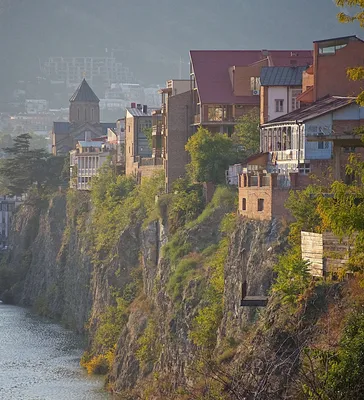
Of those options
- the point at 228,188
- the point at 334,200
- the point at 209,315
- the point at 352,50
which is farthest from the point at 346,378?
the point at 228,188

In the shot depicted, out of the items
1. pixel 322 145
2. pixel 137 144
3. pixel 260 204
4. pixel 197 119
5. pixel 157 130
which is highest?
pixel 197 119

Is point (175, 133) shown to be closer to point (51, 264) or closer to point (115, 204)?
point (115, 204)

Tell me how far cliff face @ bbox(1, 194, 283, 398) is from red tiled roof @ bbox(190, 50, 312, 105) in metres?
8.49

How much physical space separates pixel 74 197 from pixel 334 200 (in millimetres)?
89435

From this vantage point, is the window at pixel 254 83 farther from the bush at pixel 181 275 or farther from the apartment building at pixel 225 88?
the bush at pixel 181 275

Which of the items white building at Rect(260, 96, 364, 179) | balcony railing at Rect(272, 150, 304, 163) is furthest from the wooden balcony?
white building at Rect(260, 96, 364, 179)

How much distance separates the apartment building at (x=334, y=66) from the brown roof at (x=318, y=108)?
693mm

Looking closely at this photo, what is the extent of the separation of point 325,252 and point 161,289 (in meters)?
27.7

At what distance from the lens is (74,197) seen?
129m

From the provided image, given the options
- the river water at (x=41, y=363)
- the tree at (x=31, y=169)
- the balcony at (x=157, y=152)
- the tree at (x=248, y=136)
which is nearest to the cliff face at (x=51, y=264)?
the river water at (x=41, y=363)

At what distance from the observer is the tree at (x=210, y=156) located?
79438 mm

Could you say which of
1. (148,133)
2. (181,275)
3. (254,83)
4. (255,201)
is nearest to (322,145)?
(255,201)

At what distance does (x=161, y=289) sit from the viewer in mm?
76000

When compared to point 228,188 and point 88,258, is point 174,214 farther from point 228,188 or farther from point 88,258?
point 88,258
